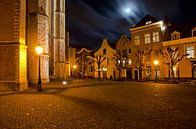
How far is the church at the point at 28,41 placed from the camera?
17.4 meters

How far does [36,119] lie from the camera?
6.89 metres

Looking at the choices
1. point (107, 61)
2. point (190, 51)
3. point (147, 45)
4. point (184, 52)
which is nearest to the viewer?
point (190, 51)

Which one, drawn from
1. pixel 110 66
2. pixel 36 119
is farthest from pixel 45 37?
pixel 110 66

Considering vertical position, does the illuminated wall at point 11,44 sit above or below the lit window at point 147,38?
below

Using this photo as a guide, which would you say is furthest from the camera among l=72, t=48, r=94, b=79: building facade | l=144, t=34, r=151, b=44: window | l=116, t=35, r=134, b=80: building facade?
l=72, t=48, r=94, b=79: building facade

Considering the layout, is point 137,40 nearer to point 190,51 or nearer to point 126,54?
point 126,54

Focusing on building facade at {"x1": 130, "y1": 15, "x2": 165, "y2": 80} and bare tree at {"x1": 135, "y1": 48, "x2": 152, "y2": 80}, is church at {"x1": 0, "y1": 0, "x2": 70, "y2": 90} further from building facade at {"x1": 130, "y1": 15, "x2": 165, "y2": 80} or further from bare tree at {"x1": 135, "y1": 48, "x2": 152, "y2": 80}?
building facade at {"x1": 130, "y1": 15, "x2": 165, "y2": 80}

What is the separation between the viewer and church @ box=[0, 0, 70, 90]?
1737 cm

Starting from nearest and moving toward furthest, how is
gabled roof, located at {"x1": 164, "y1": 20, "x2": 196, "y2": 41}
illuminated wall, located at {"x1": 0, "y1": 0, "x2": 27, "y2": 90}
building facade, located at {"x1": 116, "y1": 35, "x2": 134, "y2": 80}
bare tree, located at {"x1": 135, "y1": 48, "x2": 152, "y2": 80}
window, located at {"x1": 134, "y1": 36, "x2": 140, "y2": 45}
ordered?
illuminated wall, located at {"x1": 0, "y1": 0, "x2": 27, "y2": 90}
gabled roof, located at {"x1": 164, "y1": 20, "x2": 196, "y2": 41}
bare tree, located at {"x1": 135, "y1": 48, "x2": 152, "y2": 80}
window, located at {"x1": 134, "y1": 36, "x2": 140, "y2": 45}
building facade, located at {"x1": 116, "y1": 35, "x2": 134, "y2": 80}

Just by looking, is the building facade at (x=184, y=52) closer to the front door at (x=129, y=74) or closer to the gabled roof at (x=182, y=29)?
the gabled roof at (x=182, y=29)

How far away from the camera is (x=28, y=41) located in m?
23.4

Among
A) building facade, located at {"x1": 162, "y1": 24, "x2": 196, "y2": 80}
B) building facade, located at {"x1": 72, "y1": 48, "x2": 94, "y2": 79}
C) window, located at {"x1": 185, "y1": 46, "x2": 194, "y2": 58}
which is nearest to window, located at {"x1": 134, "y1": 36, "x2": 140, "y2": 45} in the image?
building facade, located at {"x1": 162, "y1": 24, "x2": 196, "y2": 80}

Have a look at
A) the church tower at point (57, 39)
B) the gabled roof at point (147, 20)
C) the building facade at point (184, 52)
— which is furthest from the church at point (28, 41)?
the building facade at point (184, 52)

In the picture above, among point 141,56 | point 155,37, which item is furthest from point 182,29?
point 141,56
